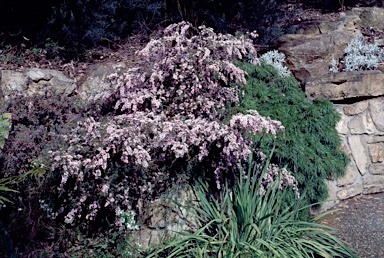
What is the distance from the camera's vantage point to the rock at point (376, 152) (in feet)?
16.3

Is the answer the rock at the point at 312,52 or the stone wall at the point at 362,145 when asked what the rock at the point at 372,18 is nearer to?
the rock at the point at 312,52

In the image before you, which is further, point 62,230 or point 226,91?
point 226,91

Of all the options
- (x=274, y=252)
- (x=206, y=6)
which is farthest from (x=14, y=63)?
(x=274, y=252)

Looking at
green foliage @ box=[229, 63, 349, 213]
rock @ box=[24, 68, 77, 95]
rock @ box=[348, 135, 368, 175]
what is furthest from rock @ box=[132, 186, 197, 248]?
rock @ box=[348, 135, 368, 175]

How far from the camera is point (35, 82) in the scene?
4934mm

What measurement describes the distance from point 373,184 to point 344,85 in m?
1.12

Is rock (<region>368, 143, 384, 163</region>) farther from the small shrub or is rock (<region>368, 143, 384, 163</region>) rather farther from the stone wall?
the small shrub

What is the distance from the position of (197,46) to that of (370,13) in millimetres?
3326

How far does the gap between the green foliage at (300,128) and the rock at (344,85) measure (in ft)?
0.43

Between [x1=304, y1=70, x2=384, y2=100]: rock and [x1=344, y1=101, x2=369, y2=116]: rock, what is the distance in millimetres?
104

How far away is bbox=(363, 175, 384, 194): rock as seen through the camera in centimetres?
497

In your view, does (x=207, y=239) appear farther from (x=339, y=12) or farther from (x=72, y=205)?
(x=339, y=12)

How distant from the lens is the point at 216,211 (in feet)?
11.3

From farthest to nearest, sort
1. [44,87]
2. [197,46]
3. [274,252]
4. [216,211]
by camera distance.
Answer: [44,87]
[197,46]
[216,211]
[274,252]
